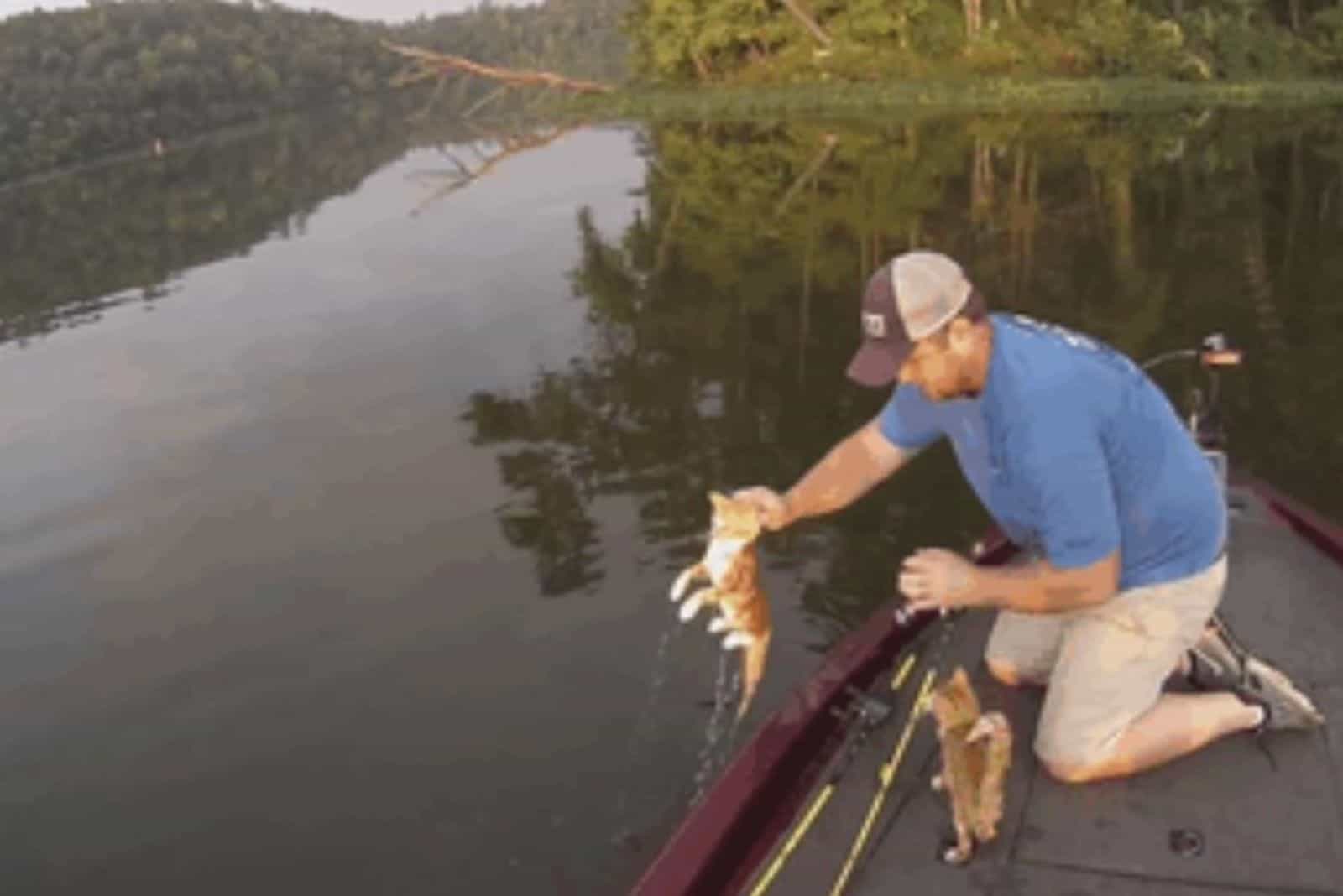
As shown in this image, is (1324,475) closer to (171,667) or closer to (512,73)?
(171,667)

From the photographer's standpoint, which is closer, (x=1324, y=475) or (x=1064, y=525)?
(x=1064, y=525)

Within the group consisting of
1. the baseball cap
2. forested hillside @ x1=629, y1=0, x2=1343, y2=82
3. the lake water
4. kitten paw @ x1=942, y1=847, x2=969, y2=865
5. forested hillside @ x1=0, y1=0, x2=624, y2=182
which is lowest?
the lake water

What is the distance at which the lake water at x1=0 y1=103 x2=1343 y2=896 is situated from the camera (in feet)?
20.4

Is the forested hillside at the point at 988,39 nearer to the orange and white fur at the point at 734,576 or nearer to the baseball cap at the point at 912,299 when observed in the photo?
the orange and white fur at the point at 734,576

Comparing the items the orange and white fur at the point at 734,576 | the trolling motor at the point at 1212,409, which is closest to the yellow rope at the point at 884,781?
the orange and white fur at the point at 734,576

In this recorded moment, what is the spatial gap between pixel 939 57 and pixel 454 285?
29.6 metres

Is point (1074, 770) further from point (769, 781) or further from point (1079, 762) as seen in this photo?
point (769, 781)

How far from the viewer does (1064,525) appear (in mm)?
3262

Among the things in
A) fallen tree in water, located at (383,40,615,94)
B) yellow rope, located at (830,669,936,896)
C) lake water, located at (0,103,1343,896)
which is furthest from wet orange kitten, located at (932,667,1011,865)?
fallen tree in water, located at (383,40,615,94)

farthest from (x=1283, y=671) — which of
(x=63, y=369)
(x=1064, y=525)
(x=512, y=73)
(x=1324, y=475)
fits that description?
(x=512, y=73)

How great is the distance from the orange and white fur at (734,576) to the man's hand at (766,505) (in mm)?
32

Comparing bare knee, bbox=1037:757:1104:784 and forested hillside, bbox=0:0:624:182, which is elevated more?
forested hillside, bbox=0:0:624:182

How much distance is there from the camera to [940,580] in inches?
129

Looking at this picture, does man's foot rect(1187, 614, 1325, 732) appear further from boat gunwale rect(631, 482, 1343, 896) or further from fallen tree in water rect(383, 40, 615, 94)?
fallen tree in water rect(383, 40, 615, 94)
